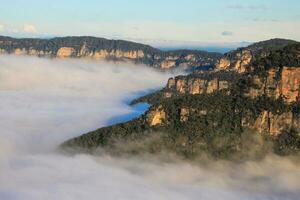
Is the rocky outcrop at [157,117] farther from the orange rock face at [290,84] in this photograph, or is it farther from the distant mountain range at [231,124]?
the orange rock face at [290,84]

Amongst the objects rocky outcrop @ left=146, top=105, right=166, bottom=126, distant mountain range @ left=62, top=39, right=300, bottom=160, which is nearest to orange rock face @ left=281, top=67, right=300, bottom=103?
distant mountain range @ left=62, top=39, right=300, bottom=160

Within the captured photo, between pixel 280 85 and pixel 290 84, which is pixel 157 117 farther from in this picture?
pixel 290 84

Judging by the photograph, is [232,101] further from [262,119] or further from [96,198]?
[96,198]

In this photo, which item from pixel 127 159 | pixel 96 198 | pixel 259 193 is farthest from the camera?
pixel 127 159

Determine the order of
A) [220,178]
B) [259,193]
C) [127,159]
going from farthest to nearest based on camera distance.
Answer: [127,159] → [220,178] → [259,193]

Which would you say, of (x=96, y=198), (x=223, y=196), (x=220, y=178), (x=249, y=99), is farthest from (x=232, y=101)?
(x=96, y=198)

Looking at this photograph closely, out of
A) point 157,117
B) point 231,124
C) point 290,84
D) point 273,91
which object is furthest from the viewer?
point 157,117

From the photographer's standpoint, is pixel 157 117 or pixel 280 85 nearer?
pixel 280 85

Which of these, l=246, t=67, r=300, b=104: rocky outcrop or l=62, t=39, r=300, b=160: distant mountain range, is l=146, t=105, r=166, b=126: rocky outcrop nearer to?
l=62, t=39, r=300, b=160: distant mountain range

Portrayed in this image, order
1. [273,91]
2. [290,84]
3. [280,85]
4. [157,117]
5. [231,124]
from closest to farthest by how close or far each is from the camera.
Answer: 1. [290,84]
2. [280,85]
3. [273,91]
4. [231,124]
5. [157,117]

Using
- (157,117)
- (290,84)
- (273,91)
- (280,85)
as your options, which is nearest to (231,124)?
(273,91)
